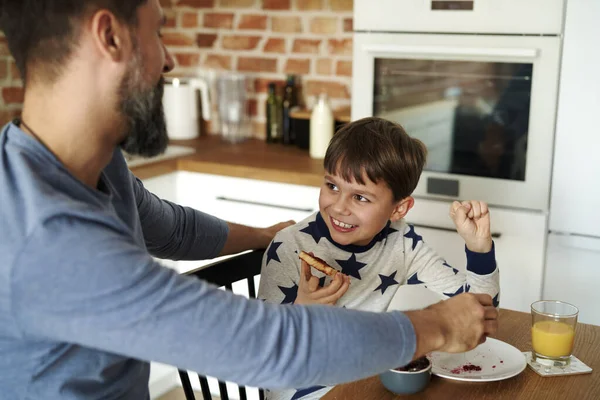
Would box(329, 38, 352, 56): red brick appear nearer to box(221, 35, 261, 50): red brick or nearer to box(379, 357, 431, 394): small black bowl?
box(221, 35, 261, 50): red brick

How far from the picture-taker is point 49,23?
40.3 inches

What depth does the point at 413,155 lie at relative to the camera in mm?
1651

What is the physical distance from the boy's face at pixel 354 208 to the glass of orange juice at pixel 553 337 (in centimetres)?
40

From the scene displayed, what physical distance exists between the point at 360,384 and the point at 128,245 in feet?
1.72

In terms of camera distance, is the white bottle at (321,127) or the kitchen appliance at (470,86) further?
the white bottle at (321,127)

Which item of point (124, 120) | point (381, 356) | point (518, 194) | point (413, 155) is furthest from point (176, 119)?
point (381, 356)

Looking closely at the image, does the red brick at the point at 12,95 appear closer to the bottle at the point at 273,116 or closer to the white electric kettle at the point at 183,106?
the white electric kettle at the point at 183,106

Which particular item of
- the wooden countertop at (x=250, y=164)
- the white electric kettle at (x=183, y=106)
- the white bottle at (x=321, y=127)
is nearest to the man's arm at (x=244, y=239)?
the wooden countertop at (x=250, y=164)

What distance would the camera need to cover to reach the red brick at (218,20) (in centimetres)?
335

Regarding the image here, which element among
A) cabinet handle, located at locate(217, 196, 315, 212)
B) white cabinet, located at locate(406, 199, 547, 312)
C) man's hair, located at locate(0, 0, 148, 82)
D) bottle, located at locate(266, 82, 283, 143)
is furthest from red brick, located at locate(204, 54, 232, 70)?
man's hair, located at locate(0, 0, 148, 82)

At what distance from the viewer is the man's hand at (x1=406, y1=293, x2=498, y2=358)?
107cm

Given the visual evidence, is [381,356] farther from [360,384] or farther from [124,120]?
[124,120]

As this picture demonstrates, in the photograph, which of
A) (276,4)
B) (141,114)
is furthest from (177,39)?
(141,114)

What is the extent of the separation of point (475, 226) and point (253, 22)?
2.00m
